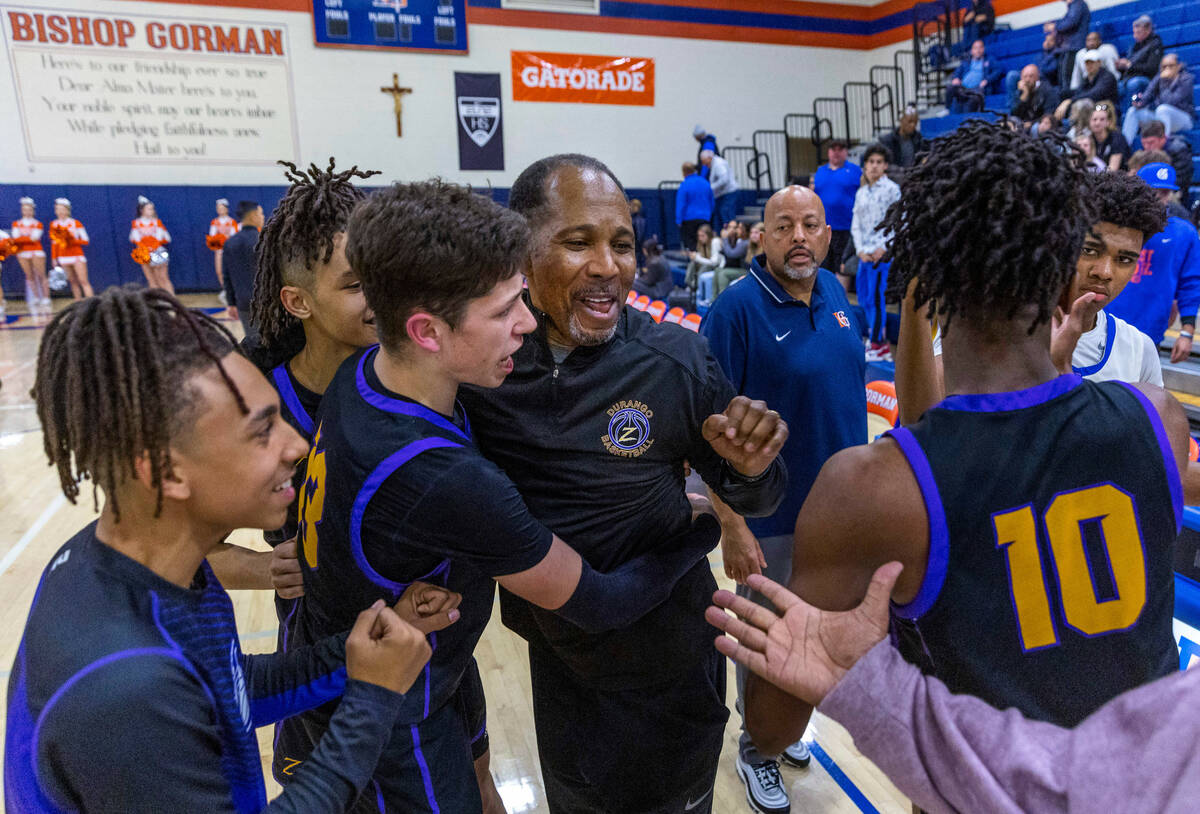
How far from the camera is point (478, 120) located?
14.8m

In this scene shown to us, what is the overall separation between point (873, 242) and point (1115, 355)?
617cm

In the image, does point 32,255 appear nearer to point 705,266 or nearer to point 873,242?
point 705,266

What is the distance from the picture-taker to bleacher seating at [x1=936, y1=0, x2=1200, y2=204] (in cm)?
992

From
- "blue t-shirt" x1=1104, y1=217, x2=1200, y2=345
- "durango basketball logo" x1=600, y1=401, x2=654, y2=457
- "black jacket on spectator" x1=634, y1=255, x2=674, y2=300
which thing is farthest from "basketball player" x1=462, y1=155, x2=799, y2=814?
"black jacket on spectator" x1=634, y1=255, x2=674, y2=300

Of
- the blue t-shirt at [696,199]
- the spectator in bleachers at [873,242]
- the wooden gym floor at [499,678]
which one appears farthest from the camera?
the blue t-shirt at [696,199]

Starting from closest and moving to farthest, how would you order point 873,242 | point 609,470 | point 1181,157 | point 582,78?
point 609,470 → point 1181,157 → point 873,242 → point 582,78

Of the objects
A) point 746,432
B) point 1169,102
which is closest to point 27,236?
point 746,432

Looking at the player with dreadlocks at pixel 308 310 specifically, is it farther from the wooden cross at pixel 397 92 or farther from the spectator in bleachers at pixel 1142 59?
the wooden cross at pixel 397 92

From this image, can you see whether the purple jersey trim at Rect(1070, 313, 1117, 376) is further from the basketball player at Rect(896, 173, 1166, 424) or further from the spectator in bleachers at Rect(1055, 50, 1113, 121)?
the spectator in bleachers at Rect(1055, 50, 1113, 121)

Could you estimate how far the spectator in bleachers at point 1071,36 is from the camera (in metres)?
10.5

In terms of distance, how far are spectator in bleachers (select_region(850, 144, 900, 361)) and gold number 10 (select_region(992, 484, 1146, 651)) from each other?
277 inches

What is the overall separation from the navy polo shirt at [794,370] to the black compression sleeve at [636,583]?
1088 mm

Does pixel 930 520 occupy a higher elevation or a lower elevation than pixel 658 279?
lower

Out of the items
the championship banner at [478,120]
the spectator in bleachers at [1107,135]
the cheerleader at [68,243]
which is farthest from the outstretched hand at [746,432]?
the championship banner at [478,120]
